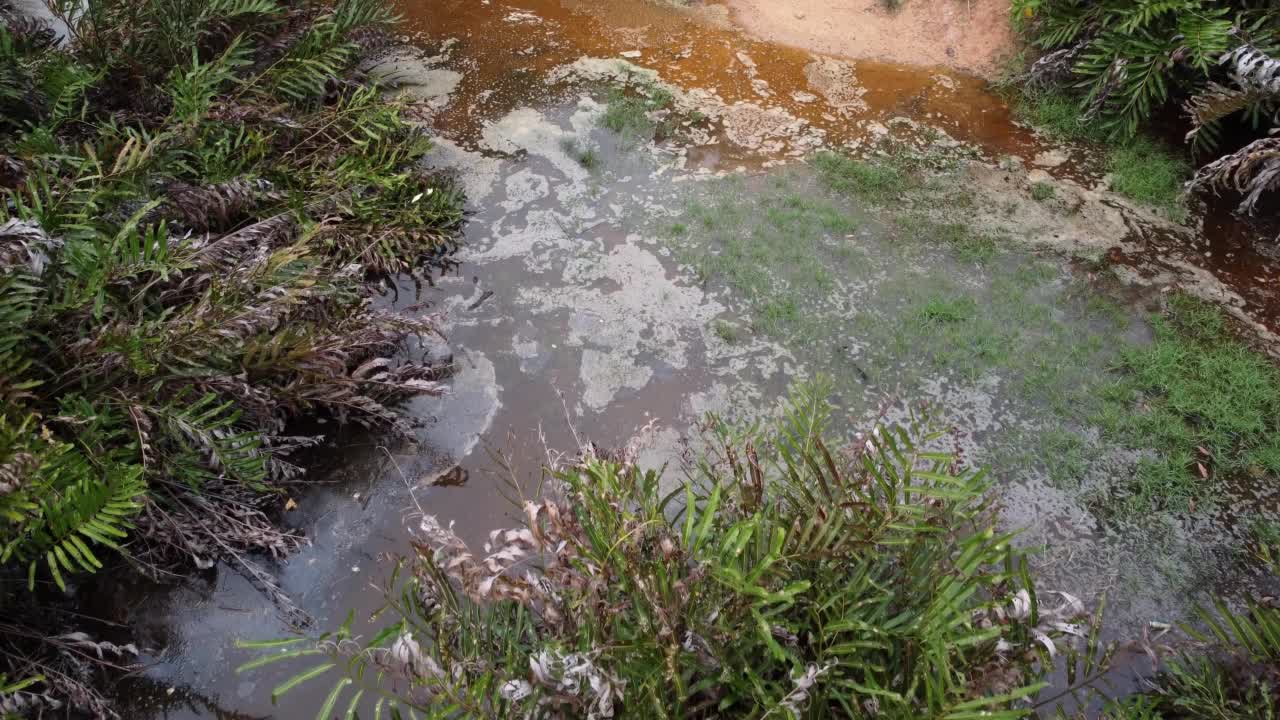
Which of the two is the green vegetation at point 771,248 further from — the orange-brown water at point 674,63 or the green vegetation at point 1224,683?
the green vegetation at point 1224,683

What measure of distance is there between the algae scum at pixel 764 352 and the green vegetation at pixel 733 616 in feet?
1.81

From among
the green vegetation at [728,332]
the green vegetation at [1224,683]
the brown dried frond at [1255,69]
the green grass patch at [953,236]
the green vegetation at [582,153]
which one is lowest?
the green vegetation at [1224,683]

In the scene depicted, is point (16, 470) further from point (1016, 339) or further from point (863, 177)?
point (863, 177)

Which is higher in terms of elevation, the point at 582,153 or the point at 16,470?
the point at 582,153

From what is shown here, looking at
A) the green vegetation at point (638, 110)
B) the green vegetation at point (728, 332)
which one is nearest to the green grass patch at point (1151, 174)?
the green vegetation at point (728, 332)

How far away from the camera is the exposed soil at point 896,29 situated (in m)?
4.93

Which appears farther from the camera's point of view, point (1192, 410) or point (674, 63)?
point (674, 63)

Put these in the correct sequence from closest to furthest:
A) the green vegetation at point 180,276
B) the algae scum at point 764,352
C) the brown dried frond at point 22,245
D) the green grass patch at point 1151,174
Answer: the green vegetation at point 180,276 → the brown dried frond at point 22,245 → the algae scum at point 764,352 → the green grass patch at point 1151,174

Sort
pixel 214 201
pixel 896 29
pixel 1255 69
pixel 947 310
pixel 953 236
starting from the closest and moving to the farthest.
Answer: pixel 214 201, pixel 947 310, pixel 1255 69, pixel 953 236, pixel 896 29

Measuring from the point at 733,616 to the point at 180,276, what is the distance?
231cm

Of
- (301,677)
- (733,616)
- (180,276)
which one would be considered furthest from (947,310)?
(180,276)

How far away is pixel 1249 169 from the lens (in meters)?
3.91

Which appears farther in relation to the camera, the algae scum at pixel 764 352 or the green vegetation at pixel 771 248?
the green vegetation at pixel 771 248

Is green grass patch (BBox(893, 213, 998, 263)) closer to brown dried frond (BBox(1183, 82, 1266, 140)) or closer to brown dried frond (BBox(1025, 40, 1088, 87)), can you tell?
brown dried frond (BBox(1183, 82, 1266, 140))
